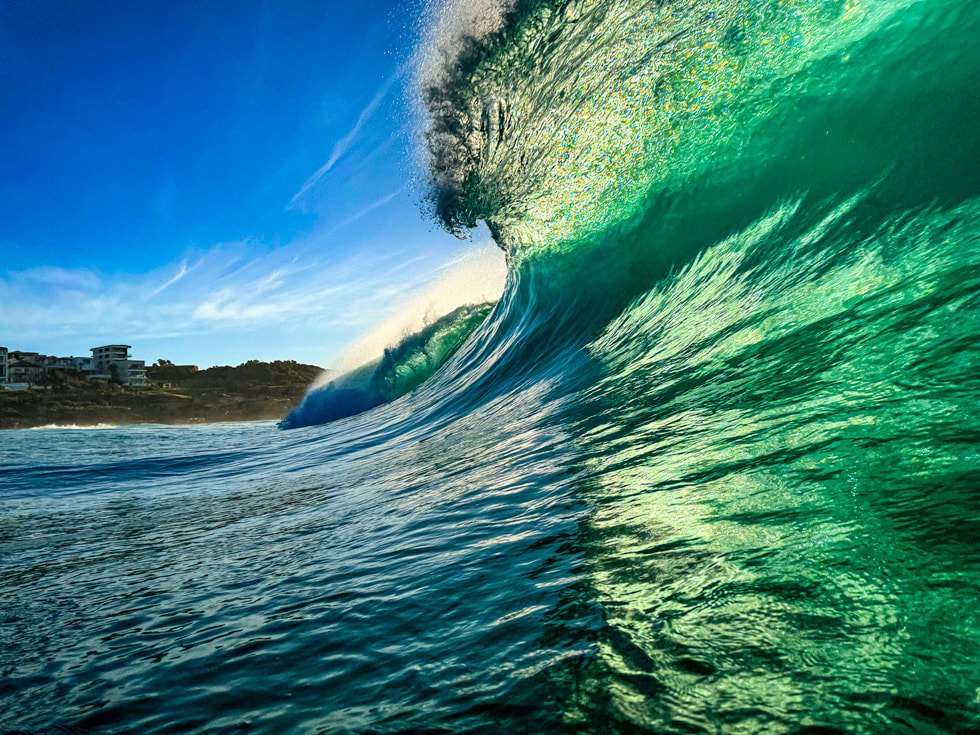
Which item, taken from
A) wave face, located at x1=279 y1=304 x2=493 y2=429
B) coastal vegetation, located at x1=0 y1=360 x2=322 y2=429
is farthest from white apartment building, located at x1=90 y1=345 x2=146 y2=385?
wave face, located at x1=279 y1=304 x2=493 y2=429

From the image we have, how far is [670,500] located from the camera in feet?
5.63

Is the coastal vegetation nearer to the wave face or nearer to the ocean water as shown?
the wave face

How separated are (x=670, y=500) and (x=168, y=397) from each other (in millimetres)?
43644

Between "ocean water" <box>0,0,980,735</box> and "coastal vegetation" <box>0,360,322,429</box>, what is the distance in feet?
113

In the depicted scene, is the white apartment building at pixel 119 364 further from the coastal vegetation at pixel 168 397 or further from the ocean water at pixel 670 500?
the ocean water at pixel 670 500

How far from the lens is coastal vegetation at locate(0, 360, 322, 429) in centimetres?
3344

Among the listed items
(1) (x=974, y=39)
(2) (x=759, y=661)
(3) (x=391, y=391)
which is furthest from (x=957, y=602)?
(3) (x=391, y=391)

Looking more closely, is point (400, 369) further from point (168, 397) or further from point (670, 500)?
point (168, 397)

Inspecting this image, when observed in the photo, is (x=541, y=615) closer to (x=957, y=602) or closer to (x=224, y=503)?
(x=957, y=602)

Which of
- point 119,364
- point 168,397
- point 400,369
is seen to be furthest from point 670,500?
point 119,364

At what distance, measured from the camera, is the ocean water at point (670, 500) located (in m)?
0.99

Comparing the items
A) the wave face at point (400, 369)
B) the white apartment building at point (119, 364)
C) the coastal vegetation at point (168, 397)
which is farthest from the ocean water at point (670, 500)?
the white apartment building at point (119, 364)

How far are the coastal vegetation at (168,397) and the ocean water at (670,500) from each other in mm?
34326

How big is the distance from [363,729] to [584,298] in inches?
223
